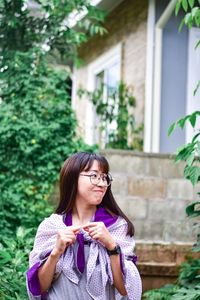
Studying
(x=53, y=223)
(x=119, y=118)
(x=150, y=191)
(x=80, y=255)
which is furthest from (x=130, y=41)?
(x=80, y=255)

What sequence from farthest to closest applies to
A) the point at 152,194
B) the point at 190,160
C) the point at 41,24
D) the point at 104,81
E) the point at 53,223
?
1. the point at 104,81
2. the point at 41,24
3. the point at 152,194
4. the point at 190,160
5. the point at 53,223

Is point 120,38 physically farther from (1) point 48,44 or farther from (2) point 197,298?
(2) point 197,298

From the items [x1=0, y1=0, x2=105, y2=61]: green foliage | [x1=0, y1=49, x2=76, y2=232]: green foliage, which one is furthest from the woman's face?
[x1=0, y1=0, x2=105, y2=61]: green foliage

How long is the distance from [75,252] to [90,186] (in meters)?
0.30

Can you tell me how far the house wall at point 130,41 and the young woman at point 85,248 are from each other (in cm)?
571

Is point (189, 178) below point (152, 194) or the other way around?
the other way around

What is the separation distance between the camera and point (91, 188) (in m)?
3.13

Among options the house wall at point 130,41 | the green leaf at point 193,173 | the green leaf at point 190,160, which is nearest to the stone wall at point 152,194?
the house wall at point 130,41

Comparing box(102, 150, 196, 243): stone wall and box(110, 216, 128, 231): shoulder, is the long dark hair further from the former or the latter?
box(102, 150, 196, 243): stone wall

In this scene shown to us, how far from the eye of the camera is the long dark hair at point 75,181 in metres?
3.18

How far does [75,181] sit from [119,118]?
6288 millimetres

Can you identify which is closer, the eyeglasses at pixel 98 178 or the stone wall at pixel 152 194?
the eyeglasses at pixel 98 178

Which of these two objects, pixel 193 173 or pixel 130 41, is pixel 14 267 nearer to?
pixel 193 173

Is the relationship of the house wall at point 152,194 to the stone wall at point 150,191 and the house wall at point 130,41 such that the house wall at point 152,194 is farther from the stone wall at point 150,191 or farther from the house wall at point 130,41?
the house wall at point 130,41
